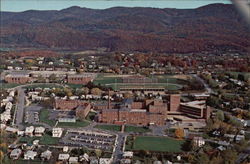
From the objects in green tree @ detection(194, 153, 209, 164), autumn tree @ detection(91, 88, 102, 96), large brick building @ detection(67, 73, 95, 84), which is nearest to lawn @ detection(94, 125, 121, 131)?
green tree @ detection(194, 153, 209, 164)

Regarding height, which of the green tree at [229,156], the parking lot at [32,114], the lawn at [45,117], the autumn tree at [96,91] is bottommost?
the lawn at [45,117]

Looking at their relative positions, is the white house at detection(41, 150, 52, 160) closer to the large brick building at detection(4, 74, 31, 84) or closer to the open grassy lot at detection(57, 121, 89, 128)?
the open grassy lot at detection(57, 121, 89, 128)

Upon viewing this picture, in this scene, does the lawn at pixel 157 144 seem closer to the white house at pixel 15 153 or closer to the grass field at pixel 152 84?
the white house at pixel 15 153

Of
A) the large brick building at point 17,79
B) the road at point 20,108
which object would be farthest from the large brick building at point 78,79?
the road at point 20,108

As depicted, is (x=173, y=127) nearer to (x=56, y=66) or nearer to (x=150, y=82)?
(x=150, y=82)

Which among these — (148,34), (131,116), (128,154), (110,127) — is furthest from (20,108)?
(148,34)

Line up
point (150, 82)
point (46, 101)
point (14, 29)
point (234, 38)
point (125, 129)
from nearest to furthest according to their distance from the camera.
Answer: point (125, 129) → point (46, 101) → point (150, 82) → point (234, 38) → point (14, 29)

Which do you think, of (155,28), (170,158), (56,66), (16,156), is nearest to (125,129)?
(170,158)
